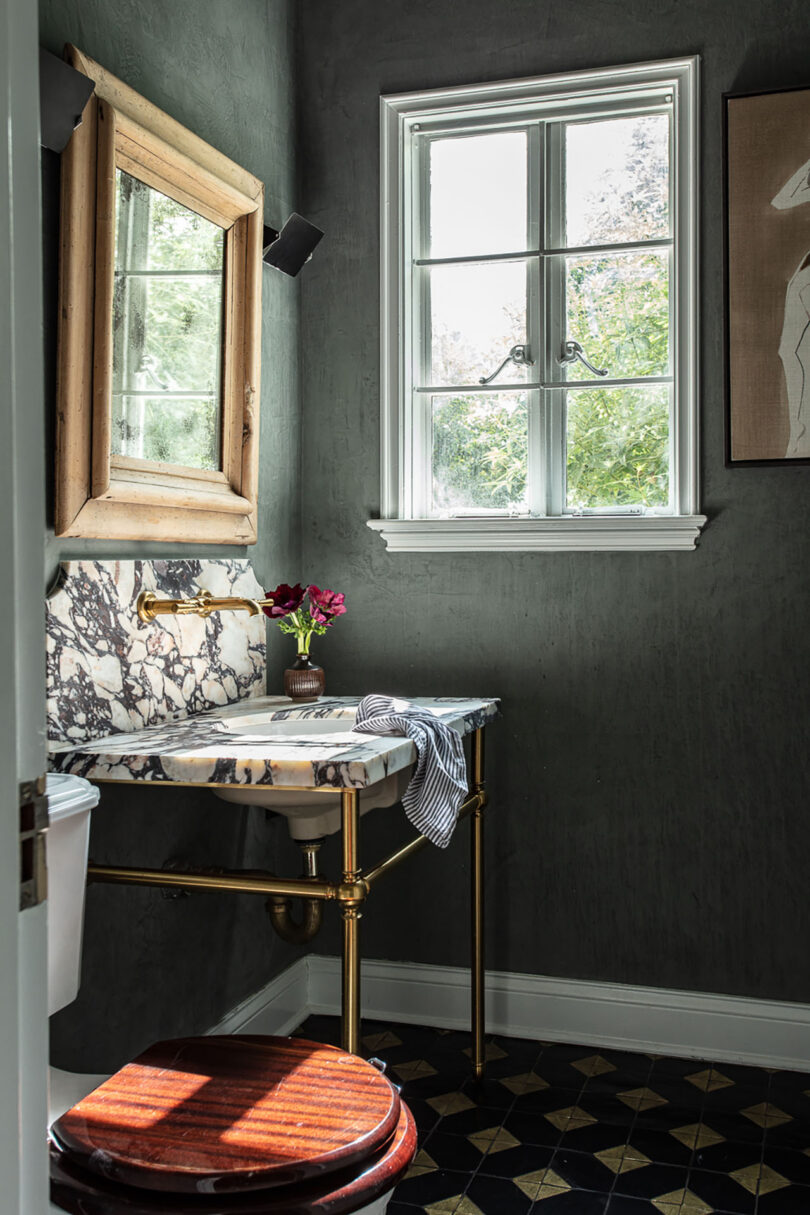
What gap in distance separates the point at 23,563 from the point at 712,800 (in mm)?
2214

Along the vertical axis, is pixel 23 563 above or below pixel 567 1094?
above

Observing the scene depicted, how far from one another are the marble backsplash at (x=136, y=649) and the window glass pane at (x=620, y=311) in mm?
1024

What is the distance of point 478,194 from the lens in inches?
111

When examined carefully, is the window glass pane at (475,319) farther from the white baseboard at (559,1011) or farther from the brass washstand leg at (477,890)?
the white baseboard at (559,1011)

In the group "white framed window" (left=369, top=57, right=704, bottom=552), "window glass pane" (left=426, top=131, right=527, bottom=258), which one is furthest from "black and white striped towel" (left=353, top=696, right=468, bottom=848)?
"window glass pane" (left=426, top=131, right=527, bottom=258)

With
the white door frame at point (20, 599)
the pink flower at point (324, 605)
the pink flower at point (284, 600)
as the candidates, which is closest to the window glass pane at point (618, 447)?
the pink flower at point (324, 605)

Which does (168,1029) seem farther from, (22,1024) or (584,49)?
(584,49)

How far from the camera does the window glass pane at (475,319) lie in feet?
9.16

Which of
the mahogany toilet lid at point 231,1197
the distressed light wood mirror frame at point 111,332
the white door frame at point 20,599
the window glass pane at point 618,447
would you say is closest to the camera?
the white door frame at point 20,599

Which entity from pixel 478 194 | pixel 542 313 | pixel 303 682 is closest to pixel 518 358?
→ pixel 542 313

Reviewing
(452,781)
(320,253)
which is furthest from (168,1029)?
(320,253)

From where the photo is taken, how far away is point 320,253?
287 centimetres

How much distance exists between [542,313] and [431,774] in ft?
4.41

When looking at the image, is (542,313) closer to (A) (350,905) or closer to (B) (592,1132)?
(A) (350,905)
